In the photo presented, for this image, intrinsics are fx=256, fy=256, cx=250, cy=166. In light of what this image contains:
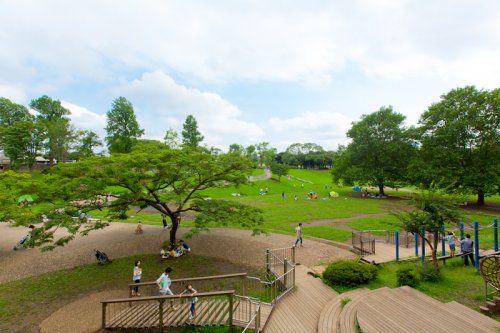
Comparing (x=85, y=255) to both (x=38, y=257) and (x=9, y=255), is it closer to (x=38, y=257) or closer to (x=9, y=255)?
(x=38, y=257)

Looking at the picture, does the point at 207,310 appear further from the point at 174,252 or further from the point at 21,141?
the point at 21,141

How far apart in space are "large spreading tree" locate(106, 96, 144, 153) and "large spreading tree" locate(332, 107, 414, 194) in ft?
143

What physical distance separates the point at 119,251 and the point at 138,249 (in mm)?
1272

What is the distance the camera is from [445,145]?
33688 mm

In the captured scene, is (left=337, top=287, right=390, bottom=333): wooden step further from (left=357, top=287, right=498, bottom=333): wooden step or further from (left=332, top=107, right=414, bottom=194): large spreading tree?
(left=332, top=107, right=414, bottom=194): large spreading tree

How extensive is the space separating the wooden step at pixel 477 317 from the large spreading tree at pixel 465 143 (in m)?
27.6

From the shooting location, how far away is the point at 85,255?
17469 mm

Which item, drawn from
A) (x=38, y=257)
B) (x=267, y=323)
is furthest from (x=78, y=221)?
(x=267, y=323)

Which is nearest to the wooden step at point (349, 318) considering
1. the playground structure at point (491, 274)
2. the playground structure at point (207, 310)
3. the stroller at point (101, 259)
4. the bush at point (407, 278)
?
the bush at point (407, 278)

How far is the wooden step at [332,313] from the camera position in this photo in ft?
26.1

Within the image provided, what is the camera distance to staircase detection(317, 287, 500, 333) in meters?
6.82

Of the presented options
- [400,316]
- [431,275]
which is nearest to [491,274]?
[400,316]

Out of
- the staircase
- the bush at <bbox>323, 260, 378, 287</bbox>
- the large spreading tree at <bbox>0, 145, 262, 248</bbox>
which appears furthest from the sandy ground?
the staircase

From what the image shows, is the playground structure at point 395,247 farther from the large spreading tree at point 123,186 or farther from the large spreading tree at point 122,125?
the large spreading tree at point 122,125
